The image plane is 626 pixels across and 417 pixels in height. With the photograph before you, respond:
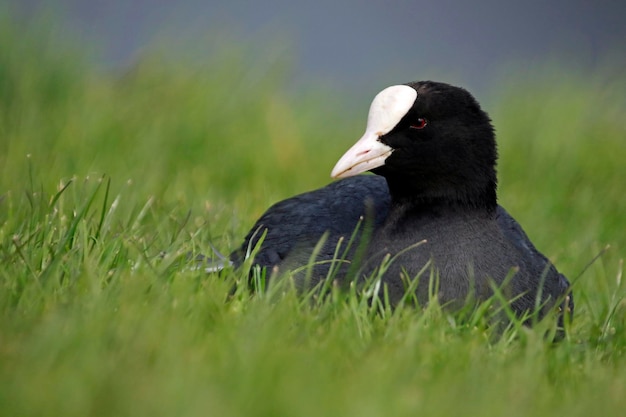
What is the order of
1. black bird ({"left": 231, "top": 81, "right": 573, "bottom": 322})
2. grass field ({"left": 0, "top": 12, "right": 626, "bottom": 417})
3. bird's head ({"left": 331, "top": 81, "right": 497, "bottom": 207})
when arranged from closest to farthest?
grass field ({"left": 0, "top": 12, "right": 626, "bottom": 417})
black bird ({"left": 231, "top": 81, "right": 573, "bottom": 322})
bird's head ({"left": 331, "top": 81, "right": 497, "bottom": 207})

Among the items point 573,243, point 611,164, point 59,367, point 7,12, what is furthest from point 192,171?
point 59,367

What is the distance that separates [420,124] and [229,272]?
0.85 metres

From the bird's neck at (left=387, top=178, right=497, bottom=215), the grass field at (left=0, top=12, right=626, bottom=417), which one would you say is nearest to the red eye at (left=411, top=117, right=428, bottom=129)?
the bird's neck at (left=387, top=178, right=497, bottom=215)

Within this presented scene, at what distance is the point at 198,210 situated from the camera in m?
4.49

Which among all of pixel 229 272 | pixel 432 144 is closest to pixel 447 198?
pixel 432 144

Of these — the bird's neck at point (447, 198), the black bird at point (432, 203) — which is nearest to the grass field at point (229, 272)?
the black bird at point (432, 203)

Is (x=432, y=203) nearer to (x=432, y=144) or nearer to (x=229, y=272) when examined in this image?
(x=432, y=144)

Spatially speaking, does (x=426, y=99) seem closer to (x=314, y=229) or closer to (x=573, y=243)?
(x=314, y=229)

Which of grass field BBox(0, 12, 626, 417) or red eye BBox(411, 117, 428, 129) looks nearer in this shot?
grass field BBox(0, 12, 626, 417)

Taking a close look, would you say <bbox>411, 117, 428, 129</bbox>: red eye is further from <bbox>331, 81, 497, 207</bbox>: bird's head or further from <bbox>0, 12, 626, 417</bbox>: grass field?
<bbox>0, 12, 626, 417</bbox>: grass field

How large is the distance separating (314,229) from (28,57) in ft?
8.44

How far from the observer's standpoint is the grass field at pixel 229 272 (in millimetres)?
2066

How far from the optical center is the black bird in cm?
317

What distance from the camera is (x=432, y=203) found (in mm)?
3318
